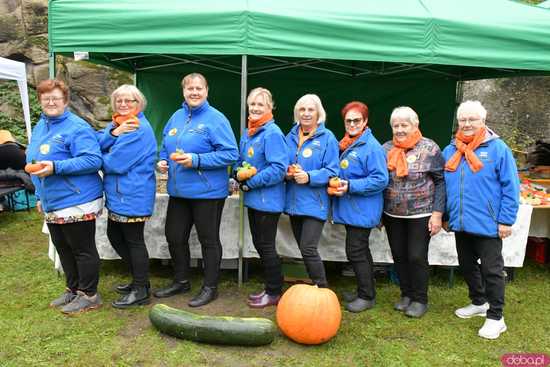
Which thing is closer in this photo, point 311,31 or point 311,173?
point 311,173

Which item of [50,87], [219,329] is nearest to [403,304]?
[219,329]

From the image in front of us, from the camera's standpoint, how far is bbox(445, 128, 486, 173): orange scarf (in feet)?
9.77

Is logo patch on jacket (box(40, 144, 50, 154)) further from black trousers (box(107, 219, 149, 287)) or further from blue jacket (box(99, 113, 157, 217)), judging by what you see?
black trousers (box(107, 219, 149, 287))

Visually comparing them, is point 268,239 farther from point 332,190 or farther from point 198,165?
point 198,165

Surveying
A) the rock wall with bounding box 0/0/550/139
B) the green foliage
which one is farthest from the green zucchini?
the green foliage

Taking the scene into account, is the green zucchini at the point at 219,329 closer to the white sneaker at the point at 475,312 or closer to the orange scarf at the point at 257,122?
the orange scarf at the point at 257,122

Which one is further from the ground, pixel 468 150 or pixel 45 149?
pixel 468 150

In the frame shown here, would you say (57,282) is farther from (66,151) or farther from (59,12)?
(59,12)

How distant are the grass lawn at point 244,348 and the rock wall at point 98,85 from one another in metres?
5.93

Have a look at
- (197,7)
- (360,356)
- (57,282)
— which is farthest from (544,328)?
(57,282)

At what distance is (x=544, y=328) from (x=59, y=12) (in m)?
4.27
